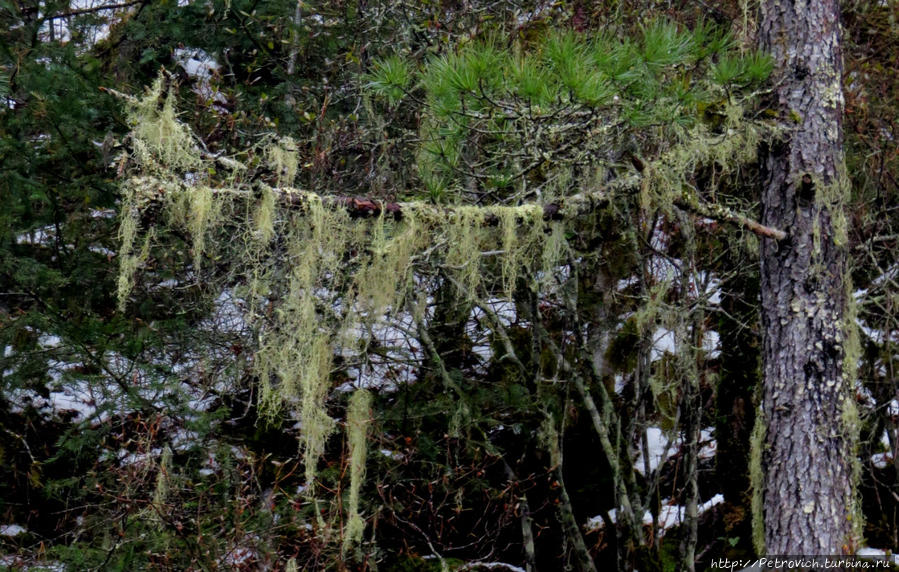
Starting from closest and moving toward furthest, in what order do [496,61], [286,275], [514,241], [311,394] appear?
[496,61] < [514,241] < [311,394] < [286,275]

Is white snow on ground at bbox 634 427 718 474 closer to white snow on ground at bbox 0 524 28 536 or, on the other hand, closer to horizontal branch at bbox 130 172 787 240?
horizontal branch at bbox 130 172 787 240

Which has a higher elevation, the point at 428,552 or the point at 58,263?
the point at 58,263

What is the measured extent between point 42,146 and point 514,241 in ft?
13.3

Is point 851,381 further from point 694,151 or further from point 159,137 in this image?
point 159,137

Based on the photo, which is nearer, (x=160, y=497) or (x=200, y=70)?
(x=160, y=497)

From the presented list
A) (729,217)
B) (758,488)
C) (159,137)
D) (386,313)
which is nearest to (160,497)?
(386,313)

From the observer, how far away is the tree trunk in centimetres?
351

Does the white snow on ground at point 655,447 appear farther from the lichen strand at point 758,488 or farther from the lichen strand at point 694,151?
the lichen strand at point 694,151

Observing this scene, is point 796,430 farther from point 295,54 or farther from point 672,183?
point 295,54

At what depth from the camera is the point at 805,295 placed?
11.8 feet

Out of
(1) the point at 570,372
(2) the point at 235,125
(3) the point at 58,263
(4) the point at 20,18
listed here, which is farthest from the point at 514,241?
(4) the point at 20,18

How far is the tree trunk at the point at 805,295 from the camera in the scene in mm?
3508

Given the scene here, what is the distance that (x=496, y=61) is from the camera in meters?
3.18

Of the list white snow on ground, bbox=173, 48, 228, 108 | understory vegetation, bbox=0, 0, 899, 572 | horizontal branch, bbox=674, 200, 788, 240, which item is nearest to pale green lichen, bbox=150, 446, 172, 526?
understory vegetation, bbox=0, 0, 899, 572
